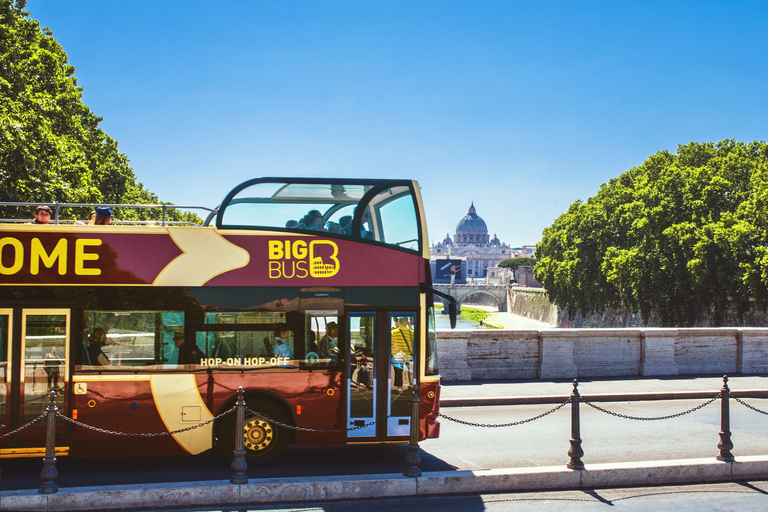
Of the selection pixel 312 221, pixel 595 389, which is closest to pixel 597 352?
pixel 595 389

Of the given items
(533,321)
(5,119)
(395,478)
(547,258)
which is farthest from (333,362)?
(533,321)

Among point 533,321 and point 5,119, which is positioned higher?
point 5,119

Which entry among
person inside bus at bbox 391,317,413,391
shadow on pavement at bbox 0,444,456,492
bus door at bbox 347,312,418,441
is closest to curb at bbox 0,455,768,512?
shadow on pavement at bbox 0,444,456,492

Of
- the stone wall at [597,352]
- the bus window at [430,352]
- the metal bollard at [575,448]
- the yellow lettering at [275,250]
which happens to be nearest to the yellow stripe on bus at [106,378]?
the yellow lettering at [275,250]

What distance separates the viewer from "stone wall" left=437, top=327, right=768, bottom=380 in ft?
48.8

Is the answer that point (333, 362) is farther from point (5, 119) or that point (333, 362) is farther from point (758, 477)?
point (5, 119)

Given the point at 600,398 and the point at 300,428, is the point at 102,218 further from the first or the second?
the point at 600,398

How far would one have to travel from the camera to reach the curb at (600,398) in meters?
12.3

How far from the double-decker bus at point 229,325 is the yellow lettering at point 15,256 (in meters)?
0.01

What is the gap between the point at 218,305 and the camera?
791cm

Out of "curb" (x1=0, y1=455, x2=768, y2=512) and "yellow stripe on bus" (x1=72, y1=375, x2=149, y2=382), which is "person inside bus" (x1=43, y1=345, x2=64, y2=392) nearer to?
"yellow stripe on bus" (x1=72, y1=375, x2=149, y2=382)

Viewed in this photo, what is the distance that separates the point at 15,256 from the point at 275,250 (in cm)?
278

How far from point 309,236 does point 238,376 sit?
1.78 metres

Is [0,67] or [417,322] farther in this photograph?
[0,67]
